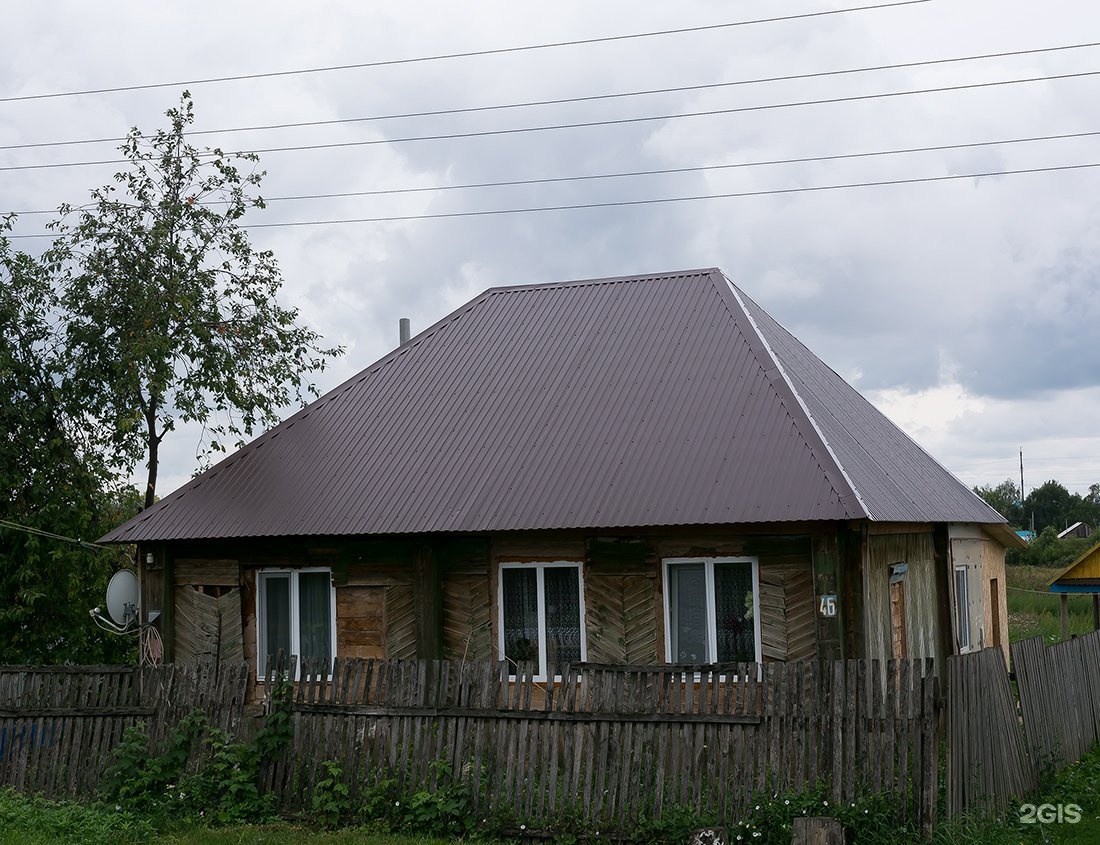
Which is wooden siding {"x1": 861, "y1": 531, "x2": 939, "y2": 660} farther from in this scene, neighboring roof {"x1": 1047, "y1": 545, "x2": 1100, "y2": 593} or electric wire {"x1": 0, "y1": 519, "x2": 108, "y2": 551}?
electric wire {"x1": 0, "y1": 519, "x2": 108, "y2": 551}

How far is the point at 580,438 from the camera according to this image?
15203mm

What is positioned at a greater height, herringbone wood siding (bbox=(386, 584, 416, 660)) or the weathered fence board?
herringbone wood siding (bbox=(386, 584, 416, 660))

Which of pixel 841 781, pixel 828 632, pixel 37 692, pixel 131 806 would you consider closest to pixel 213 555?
pixel 37 692

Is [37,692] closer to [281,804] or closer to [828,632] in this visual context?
[281,804]

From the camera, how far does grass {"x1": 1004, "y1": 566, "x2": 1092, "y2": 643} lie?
2770 cm

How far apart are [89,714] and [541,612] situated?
5.03 m

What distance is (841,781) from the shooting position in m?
9.46

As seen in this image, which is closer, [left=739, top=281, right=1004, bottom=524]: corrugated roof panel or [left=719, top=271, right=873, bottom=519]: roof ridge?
[left=719, top=271, right=873, bottom=519]: roof ridge

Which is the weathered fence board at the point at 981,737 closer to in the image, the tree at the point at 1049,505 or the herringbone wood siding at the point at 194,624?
the herringbone wood siding at the point at 194,624

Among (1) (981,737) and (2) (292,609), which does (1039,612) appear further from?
(1) (981,737)

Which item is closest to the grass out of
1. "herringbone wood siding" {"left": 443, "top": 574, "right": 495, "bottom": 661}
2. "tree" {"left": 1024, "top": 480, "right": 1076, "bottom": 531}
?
"herringbone wood siding" {"left": 443, "top": 574, "right": 495, "bottom": 661}

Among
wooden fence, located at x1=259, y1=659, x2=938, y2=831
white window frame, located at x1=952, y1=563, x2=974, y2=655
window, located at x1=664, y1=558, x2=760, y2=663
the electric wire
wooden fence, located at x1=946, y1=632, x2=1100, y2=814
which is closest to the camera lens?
wooden fence, located at x1=259, y1=659, x2=938, y2=831

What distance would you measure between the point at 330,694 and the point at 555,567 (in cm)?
379

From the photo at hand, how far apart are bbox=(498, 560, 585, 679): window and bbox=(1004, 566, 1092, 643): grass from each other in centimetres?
1501
